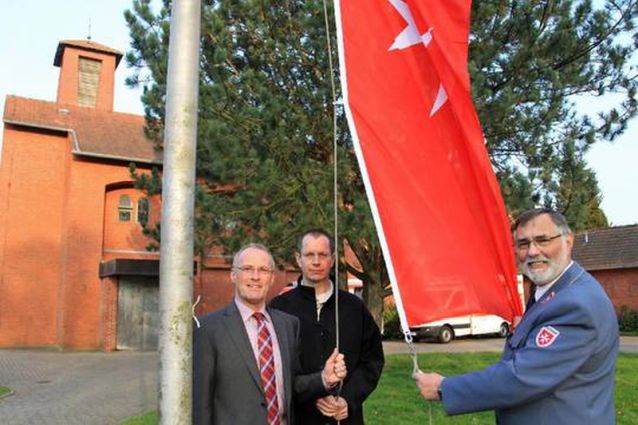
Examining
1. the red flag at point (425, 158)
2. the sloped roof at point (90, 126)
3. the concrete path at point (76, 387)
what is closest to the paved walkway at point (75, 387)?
the concrete path at point (76, 387)

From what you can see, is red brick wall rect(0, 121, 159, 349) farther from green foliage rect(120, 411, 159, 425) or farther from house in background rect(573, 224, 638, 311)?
house in background rect(573, 224, 638, 311)

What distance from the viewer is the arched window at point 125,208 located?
25328 millimetres

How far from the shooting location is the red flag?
318 cm

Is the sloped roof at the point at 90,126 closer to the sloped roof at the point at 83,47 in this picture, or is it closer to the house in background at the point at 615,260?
the sloped roof at the point at 83,47

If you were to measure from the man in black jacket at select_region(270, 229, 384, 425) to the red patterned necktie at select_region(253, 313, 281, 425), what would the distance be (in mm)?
590

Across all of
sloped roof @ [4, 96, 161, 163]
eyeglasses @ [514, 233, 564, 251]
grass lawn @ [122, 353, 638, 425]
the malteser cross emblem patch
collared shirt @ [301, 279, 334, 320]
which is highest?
sloped roof @ [4, 96, 161, 163]

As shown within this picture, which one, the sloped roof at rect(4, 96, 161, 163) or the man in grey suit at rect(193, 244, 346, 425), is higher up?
the sloped roof at rect(4, 96, 161, 163)

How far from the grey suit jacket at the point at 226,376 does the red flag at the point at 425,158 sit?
2.74 feet

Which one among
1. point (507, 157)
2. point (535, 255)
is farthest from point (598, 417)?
point (507, 157)

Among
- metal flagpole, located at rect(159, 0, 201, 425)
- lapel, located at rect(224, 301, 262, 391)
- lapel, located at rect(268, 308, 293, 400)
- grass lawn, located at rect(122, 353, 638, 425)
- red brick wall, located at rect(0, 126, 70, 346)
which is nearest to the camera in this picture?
metal flagpole, located at rect(159, 0, 201, 425)

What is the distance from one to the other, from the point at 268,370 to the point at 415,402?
262 inches

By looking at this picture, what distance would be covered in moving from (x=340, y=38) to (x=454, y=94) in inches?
27.6

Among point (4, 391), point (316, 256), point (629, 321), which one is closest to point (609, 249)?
point (629, 321)

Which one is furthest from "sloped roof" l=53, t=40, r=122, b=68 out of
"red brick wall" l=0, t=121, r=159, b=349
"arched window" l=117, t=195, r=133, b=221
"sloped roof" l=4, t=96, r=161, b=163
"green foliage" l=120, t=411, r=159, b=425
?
"green foliage" l=120, t=411, r=159, b=425
